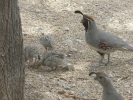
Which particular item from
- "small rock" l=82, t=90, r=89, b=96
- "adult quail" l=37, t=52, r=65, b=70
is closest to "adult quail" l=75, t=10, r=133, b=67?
"adult quail" l=37, t=52, r=65, b=70

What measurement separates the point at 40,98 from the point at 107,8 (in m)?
4.39

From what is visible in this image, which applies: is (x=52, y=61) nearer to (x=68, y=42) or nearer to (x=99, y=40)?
(x=99, y=40)

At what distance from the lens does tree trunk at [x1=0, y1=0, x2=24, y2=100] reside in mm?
3615

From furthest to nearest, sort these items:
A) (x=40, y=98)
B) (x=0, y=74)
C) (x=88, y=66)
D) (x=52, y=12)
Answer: (x=52, y=12)
(x=88, y=66)
(x=40, y=98)
(x=0, y=74)

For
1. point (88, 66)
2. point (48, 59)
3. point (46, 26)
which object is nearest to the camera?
point (48, 59)

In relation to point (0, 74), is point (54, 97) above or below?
below

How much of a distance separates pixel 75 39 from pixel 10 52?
346 cm

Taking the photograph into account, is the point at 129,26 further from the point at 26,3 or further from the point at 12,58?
the point at 12,58

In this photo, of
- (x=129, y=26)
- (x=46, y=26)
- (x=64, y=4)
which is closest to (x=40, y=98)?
(x=46, y=26)

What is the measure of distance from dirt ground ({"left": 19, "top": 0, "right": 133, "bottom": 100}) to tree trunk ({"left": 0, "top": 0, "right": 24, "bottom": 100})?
2.81 ft

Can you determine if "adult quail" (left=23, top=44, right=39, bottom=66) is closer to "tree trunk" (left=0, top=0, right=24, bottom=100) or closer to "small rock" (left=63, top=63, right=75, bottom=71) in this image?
"small rock" (left=63, top=63, right=75, bottom=71)

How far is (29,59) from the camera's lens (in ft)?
19.5

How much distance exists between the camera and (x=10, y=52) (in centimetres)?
375

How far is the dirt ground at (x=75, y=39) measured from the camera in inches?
206
